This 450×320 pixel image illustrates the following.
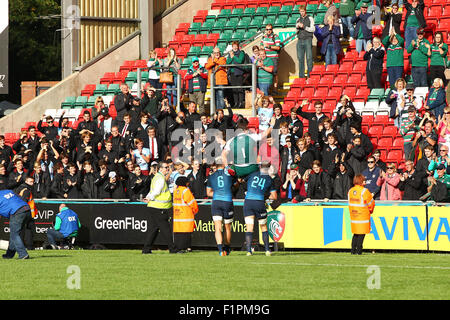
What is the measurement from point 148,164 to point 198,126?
64.2 inches

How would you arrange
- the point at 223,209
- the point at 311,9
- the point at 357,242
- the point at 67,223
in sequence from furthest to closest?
the point at 311,9
the point at 67,223
the point at 357,242
the point at 223,209

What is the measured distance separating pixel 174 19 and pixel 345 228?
Answer: 1661 cm

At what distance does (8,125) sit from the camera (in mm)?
33500

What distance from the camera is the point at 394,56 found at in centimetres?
2606

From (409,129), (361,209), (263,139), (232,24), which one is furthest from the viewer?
(232,24)

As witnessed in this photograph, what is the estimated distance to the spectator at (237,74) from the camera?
2823cm

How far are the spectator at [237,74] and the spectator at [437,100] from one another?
6.01 metres

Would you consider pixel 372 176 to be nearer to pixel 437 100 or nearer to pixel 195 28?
pixel 437 100

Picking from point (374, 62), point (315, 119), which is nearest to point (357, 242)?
point (315, 119)

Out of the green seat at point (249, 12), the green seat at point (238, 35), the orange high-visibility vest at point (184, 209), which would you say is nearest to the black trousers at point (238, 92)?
the green seat at point (238, 35)

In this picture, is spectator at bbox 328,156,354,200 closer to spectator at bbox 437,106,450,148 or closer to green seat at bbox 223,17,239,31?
spectator at bbox 437,106,450,148

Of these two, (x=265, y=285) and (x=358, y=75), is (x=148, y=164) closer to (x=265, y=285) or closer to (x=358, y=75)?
(x=358, y=75)

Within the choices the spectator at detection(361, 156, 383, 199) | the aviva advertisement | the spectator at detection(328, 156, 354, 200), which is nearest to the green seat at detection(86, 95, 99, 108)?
the aviva advertisement

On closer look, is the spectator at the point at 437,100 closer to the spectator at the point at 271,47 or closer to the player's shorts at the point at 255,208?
the spectator at the point at 271,47
